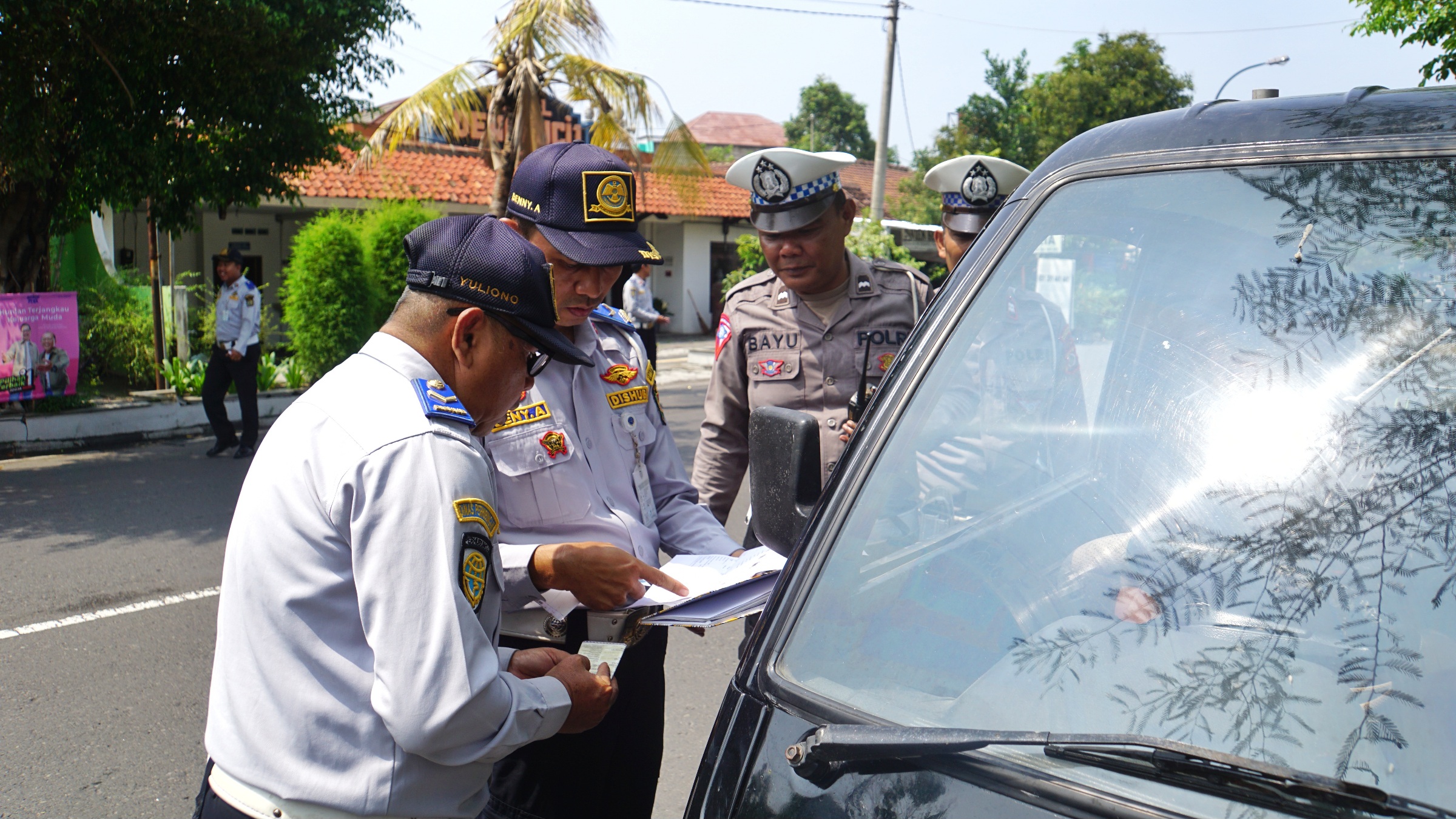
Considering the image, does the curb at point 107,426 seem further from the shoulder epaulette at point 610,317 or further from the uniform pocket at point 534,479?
the uniform pocket at point 534,479

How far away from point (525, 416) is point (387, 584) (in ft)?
2.64

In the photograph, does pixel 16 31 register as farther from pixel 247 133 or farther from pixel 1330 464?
pixel 1330 464

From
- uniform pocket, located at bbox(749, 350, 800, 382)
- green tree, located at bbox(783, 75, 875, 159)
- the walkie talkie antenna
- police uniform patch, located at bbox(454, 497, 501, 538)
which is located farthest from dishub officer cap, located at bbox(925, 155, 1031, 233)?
green tree, located at bbox(783, 75, 875, 159)

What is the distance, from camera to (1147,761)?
112 centimetres

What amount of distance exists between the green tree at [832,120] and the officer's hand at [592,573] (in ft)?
178

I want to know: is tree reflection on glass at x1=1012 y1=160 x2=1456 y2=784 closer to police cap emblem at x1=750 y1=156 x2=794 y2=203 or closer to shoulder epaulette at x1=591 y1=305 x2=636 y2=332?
shoulder epaulette at x1=591 y1=305 x2=636 y2=332

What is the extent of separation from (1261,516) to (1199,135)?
59 centimetres

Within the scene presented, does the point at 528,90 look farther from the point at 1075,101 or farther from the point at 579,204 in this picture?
the point at 1075,101

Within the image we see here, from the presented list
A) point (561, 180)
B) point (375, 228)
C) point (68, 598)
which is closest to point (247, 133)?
point (375, 228)

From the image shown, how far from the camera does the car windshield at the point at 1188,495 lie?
1148 millimetres

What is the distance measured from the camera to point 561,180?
2.17m

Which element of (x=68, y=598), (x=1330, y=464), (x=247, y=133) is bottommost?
(x=68, y=598)

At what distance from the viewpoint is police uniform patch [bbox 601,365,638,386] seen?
92.7 inches

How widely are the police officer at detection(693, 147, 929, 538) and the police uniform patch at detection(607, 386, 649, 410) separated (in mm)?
753
